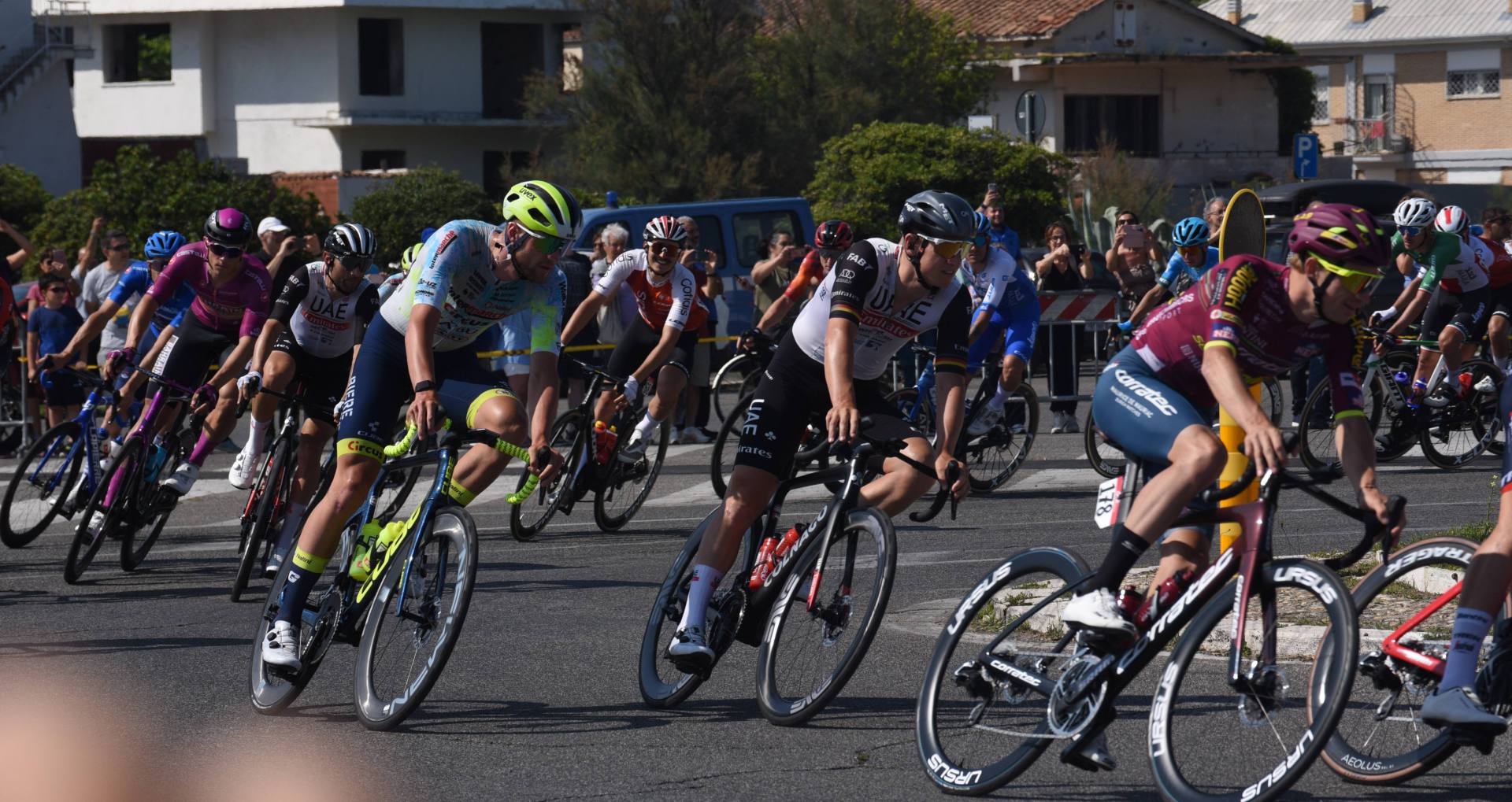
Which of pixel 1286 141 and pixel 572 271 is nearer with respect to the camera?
pixel 572 271

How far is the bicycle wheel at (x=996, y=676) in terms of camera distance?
581 cm

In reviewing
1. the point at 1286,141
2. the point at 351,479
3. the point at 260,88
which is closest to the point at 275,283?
the point at 351,479

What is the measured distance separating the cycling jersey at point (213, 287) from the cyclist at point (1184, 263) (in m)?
6.95

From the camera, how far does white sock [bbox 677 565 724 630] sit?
686cm

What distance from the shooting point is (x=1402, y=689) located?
5.76m

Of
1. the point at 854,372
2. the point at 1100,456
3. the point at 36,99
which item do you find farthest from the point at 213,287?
the point at 36,99

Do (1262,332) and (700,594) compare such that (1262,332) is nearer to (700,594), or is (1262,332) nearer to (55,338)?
(700,594)

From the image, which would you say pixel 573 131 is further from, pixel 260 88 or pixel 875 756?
pixel 875 756

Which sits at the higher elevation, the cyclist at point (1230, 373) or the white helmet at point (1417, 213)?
the white helmet at point (1417, 213)

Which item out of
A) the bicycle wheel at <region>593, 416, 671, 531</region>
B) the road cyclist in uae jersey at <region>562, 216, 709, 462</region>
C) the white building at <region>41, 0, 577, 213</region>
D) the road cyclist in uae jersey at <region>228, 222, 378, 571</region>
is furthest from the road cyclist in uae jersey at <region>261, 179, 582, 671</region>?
the white building at <region>41, 0, 577, 213</region>

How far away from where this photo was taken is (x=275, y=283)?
15.4 metres

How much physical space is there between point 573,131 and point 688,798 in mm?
36245

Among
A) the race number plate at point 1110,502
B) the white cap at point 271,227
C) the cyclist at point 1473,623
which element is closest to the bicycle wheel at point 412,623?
the race number plate at point 1110,502

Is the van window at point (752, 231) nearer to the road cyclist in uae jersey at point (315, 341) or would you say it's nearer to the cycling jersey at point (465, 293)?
the road cyclist in uae jersey at point (315, 341)
